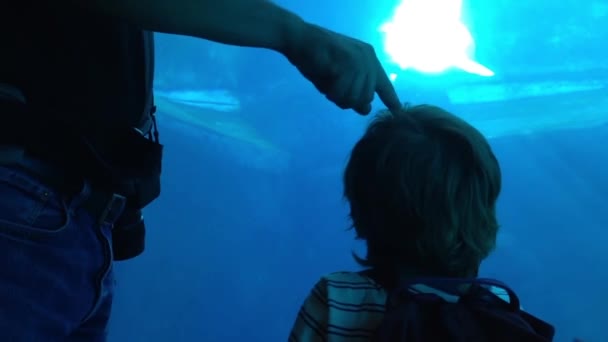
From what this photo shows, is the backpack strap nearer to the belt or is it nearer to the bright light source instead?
the belt

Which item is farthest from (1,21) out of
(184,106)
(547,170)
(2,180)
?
(547,170)

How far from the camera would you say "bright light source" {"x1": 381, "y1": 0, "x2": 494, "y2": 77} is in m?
2.65

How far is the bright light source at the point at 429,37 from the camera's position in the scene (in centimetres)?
265

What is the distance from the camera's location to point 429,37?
268 centimetres

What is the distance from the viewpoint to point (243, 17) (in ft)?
1.51

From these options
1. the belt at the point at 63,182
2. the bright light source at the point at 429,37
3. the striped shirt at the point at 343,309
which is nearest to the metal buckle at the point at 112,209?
the belt at the point at 63,182

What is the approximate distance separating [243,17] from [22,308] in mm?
301

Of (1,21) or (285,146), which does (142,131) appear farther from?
(285,146)

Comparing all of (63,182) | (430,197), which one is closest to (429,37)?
(430,197)

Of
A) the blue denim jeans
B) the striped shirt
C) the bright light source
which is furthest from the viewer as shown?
the bright light source

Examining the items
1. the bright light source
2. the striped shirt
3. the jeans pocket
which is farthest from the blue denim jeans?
the bright light source

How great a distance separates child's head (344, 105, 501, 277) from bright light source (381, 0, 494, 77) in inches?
86.3

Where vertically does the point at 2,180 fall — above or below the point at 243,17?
below

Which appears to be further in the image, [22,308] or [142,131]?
[142,131]
